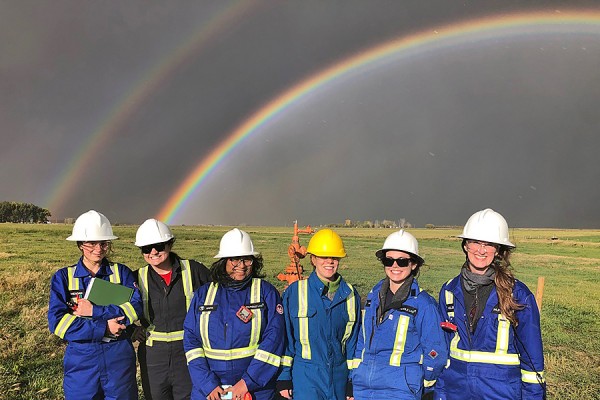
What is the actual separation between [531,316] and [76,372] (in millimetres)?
4230

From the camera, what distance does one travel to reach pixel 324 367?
3891 mm

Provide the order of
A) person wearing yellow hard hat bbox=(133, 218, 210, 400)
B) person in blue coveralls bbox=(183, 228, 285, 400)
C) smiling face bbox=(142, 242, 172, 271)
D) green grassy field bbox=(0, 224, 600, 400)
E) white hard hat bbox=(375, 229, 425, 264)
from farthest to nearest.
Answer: green grassy field bbox=(0, 224, 600, 400), smiling face bbox=(142, 242, 172, 271), person wearing yellow hard hat bbox=(133, 218, 210, 400), white hard hat bbox=(375, 229, 425, 264), person in blue coveralls bbox=(183, 228, 285, 400)

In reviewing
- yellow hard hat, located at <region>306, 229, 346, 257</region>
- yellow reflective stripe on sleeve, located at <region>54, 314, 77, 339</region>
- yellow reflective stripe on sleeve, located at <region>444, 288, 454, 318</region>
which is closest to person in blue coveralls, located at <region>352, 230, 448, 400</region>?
yellow reflective stripe on sleeve, located at <region>444, 288, 454, 318</region>

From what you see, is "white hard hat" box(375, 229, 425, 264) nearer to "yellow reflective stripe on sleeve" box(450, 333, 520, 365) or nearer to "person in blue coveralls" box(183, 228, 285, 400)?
"yellow reflective stripe on sleeve" box(450, 333, 520, 365)

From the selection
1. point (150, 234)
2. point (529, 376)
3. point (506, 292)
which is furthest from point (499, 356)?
point (150, 234)

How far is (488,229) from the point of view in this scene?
395 cm

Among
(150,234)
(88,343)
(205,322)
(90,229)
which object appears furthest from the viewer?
(150,234)

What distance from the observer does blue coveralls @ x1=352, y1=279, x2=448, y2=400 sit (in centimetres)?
361

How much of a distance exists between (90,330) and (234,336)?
1.41 metres

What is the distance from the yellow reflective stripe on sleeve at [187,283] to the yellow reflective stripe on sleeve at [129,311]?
22.2 inches

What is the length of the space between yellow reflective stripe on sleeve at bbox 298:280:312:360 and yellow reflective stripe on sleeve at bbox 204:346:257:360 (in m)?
0.49

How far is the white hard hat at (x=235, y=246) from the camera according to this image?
4.11 meters

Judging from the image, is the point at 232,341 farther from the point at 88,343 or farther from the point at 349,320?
the point at 88,343

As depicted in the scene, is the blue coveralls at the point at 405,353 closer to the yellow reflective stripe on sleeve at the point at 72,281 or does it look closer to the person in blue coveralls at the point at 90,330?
the person in blue coveralls at the point at 90,330
